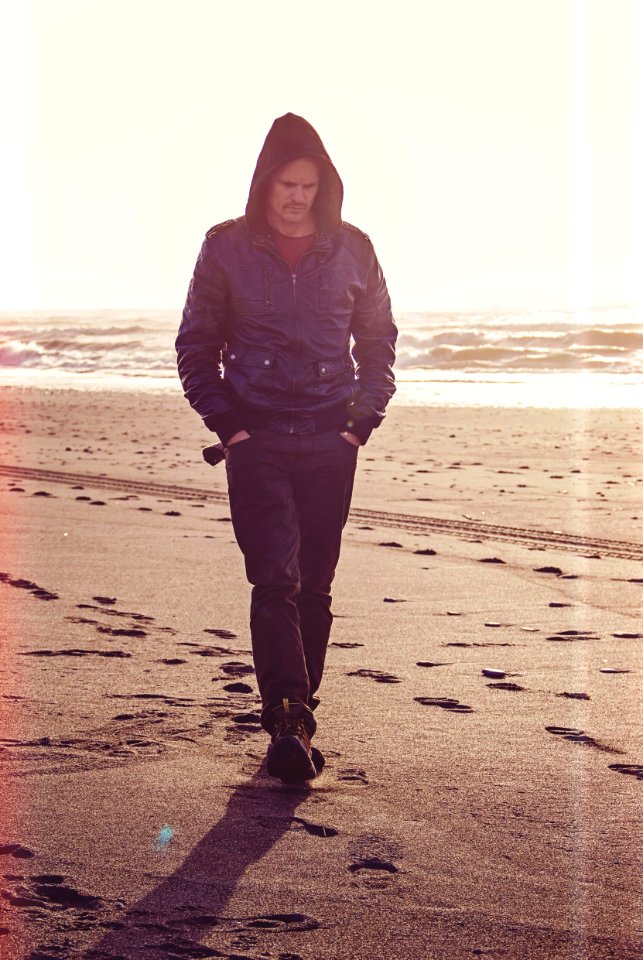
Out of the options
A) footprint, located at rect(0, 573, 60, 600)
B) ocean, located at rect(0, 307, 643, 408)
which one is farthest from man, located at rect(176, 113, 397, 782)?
ocean, located at rect(0, 307, 643, 408)

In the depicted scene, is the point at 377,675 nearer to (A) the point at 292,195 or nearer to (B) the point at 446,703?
(B) the point at 446,703

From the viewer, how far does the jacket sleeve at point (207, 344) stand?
371 cm

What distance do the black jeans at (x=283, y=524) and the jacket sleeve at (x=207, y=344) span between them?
0.11m

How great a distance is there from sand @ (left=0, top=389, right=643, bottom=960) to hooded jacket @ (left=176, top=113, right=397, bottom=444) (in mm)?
979

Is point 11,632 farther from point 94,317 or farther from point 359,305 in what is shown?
point 94,317

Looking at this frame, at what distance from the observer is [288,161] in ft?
12.3

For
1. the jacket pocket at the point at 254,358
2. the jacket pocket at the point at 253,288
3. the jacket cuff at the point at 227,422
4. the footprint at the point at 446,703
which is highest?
the jacket pocket at the point at 253,288

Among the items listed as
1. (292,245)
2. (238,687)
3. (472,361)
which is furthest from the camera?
(472,361)

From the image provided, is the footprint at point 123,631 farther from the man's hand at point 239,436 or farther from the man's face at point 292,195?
the man's face at point 292,195

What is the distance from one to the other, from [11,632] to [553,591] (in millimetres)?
2613

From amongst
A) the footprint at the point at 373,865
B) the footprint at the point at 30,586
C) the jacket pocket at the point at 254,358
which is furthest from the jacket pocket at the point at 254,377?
the footprint at the point at 30,586

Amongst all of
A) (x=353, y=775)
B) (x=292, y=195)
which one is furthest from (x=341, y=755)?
(x=292, y=195)

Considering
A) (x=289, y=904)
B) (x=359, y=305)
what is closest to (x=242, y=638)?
(x=359, y=305)

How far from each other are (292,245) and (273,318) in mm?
258
